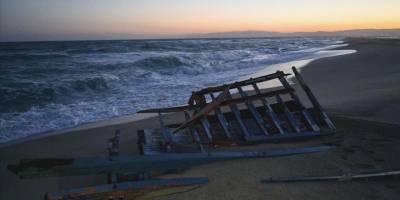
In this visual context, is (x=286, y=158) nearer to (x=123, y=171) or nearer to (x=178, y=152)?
(x=178, y=152)

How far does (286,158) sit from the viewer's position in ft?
16.4

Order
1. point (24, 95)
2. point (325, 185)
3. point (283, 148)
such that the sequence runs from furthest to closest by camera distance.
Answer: point (24, 95) → point (283, 148) → point (325, 185)

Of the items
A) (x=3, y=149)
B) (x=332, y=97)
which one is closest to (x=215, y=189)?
(x=3, y=149)

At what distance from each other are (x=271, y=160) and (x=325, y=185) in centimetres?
92

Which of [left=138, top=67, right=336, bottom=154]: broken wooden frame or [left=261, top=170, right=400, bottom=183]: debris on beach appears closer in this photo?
[left=261, top=170, right=400, bottom=183]: debris on beach

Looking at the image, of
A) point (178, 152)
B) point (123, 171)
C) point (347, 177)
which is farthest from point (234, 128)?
point (123, 171)

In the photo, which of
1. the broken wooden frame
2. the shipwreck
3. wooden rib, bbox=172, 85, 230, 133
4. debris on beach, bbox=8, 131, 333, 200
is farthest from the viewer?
wooden rib, bbox=172, 85, 230, 133

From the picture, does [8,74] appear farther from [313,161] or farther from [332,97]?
[313,161]

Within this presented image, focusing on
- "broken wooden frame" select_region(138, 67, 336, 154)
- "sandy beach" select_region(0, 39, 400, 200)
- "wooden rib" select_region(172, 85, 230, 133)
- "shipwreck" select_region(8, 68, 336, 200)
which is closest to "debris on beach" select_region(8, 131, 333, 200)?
"shipwreck" select_region(8, 68, 336, 200)

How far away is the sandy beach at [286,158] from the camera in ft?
13.4

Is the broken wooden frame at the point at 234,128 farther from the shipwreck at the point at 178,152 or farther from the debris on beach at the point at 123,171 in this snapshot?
the debris on beach at the point at 123,171

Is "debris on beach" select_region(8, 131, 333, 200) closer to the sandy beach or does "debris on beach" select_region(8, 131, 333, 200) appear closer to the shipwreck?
the shipwreck

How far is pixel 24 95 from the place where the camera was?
12.6 metres

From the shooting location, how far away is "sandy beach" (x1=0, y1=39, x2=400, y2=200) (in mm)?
4074
